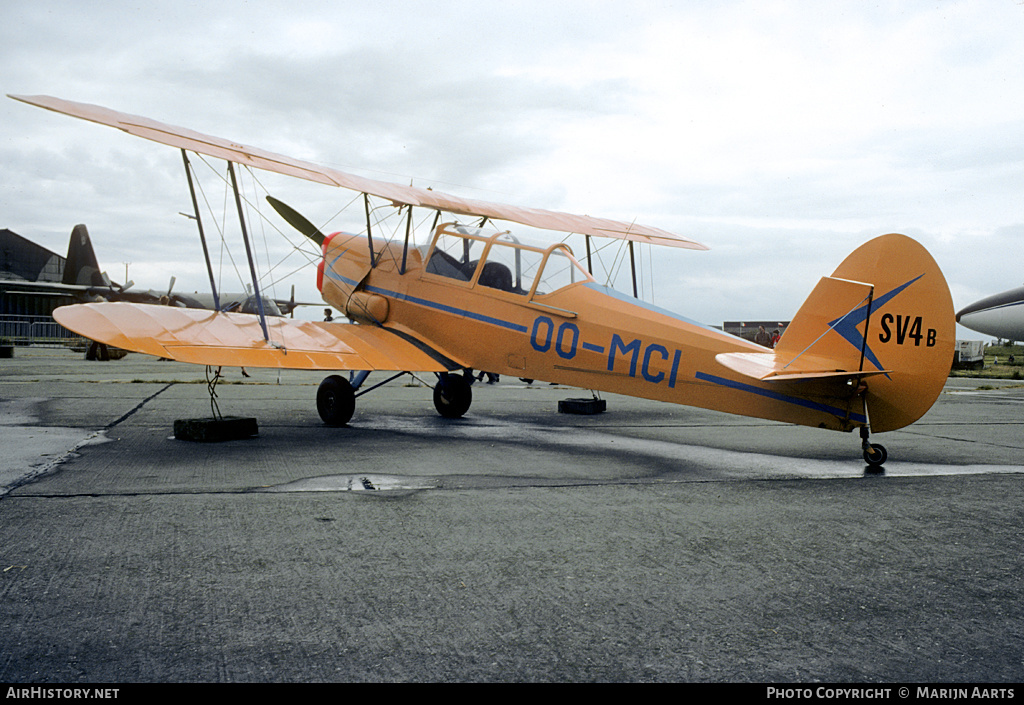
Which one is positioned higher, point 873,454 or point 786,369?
point 786,369

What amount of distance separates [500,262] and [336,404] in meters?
2.88

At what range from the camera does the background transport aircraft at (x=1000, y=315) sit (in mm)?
23781

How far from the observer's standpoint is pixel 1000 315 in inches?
952

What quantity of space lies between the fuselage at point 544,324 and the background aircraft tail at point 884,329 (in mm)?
291

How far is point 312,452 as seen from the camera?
22.5 ft

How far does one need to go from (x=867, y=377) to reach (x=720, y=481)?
1817 millimetres

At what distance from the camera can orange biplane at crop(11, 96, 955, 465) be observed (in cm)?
612

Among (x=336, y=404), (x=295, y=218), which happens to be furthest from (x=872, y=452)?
(x=295, y=218)

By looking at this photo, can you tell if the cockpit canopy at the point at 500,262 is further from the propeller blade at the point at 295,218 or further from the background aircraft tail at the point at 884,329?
the propeller blade at the point at 295,218

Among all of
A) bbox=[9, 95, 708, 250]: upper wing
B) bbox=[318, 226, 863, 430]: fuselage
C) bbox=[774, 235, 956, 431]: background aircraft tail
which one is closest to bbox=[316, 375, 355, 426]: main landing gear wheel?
bbox=[318, 226, 863, 430]: fuselage

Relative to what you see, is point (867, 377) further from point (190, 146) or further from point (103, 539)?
point (190, 146)

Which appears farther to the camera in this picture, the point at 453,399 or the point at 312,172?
the point at 453,399

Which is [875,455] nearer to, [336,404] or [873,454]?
[873,454]
